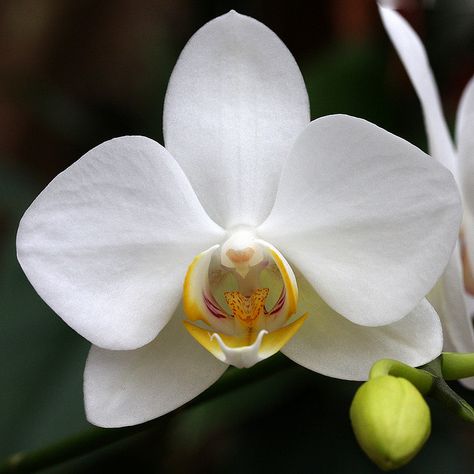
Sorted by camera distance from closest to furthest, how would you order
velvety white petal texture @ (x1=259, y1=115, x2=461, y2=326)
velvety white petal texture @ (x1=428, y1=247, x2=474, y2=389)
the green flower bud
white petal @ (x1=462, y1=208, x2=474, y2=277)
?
the green flower bud → velvety white petal texture @ (x1=259, y1=115, x2=461, y2=326) → velvety white petal texture @ (x1=428, y1=247, x2=474, y2=389) → white petal @ (x1=462, y1=208, x2=474, y2=277)

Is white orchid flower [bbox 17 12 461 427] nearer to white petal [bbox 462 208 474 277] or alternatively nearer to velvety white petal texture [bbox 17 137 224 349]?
velvety white petal texture [bbox 17 137 224 349]

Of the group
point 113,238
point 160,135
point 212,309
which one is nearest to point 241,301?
point 212,309

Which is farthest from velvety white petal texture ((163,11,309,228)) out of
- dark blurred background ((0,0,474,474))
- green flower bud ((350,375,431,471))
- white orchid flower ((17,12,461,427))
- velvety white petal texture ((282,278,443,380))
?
dark blurred background ((0,0,474,474))

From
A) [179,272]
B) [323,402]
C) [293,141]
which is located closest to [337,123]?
[293,141]

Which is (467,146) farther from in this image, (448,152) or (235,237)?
(235,237)

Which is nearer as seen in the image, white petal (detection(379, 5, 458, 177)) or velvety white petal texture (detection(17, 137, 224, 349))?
velvety white petal texture (detection(17, 137, 224, 349))

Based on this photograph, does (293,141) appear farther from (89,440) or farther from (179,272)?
(89,440)
